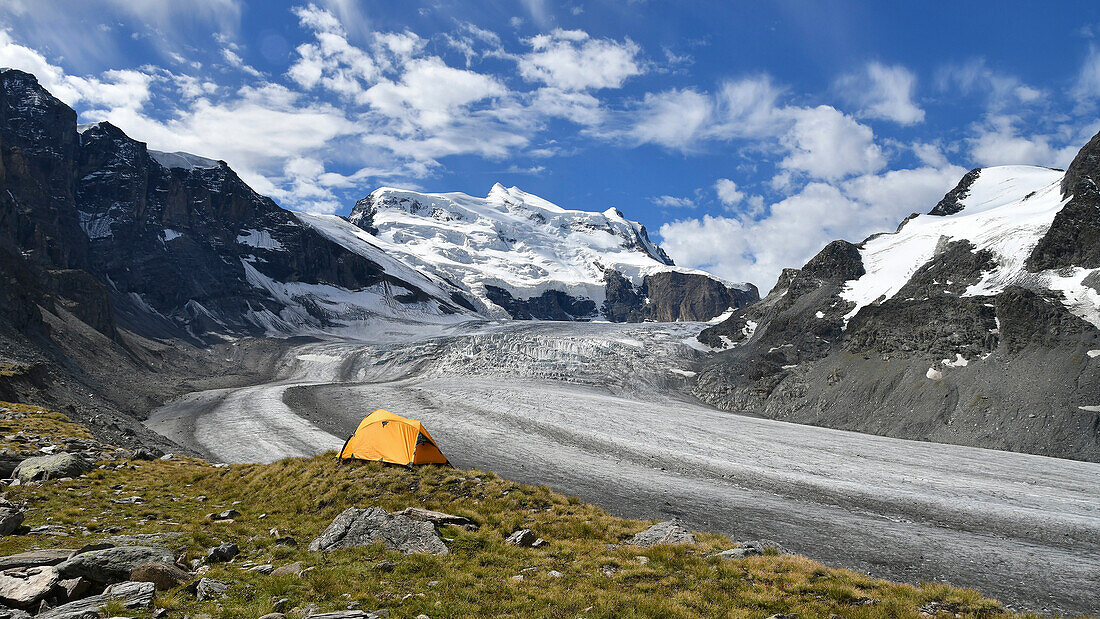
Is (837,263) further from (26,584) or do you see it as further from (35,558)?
(26,584)

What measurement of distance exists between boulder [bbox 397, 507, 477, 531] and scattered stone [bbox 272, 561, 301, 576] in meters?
3.65

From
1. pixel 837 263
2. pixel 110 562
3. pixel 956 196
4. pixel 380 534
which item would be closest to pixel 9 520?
pixel 110 562

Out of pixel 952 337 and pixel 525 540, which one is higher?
pixel 952 337

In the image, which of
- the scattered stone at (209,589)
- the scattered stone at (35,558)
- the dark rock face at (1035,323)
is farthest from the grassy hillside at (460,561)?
the dark rock face at (1035,323)

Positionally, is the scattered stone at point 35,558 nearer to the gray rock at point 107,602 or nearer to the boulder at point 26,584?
the boulder at point 26,584

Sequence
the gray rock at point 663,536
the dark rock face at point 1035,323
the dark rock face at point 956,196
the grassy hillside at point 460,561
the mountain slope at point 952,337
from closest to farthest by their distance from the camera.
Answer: the grassy hillside at point 460,561, the gray rock at point 663,536, the mountain slope at point 952,337, the dark rock face at point 1035,323, the dark rock face at point 956,196

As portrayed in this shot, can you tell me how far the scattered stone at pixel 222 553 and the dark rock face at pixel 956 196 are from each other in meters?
107

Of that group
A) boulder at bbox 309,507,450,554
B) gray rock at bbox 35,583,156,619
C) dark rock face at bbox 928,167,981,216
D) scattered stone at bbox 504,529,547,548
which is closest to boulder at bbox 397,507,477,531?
boulder at bbox 309,507,450,554

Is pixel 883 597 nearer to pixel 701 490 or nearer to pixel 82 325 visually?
pixel 701 490

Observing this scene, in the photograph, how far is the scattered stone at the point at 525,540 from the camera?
15719mm

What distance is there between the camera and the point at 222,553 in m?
12.9

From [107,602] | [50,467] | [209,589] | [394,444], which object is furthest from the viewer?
[394,444]

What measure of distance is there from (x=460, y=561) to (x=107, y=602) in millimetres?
6820

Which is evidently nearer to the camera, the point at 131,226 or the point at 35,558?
the point at 35,558
